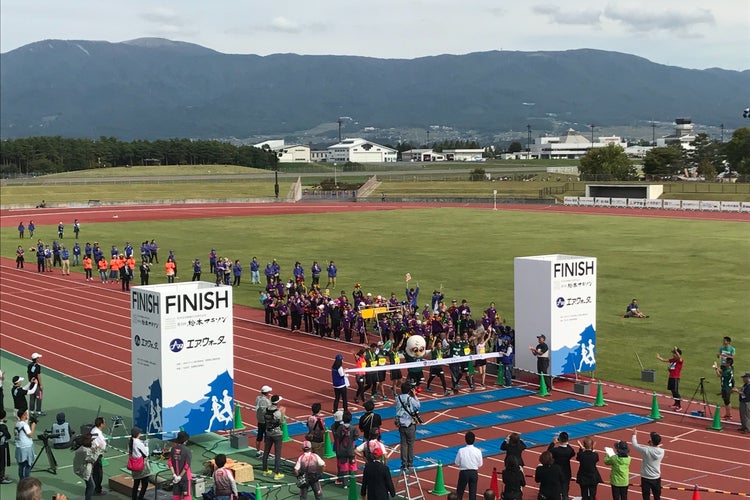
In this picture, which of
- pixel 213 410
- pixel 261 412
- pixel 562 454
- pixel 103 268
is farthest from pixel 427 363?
pixel 103 268

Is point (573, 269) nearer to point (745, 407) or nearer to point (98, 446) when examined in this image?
point (745, 407)

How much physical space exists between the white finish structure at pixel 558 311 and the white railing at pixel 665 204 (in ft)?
208

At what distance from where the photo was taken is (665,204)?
86.6 metres

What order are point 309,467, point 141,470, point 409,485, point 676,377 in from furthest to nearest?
point 676,377, point 409,485, point 141,470, point 309,467

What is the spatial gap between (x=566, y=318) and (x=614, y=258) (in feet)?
85.2

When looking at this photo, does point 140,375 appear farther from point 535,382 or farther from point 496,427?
point 535,382

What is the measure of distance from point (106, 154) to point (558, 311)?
535ft

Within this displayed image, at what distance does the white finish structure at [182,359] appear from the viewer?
60.1 feet

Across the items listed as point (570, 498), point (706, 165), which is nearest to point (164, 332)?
point (570, 498)

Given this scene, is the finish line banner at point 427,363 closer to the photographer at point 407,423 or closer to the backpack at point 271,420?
the backpack at point 271,420

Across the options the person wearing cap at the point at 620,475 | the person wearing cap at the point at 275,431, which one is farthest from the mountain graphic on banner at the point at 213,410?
the person wearing cap at the point at 620,475

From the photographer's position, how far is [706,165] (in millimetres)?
135000

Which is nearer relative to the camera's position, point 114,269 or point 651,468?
point 651,468

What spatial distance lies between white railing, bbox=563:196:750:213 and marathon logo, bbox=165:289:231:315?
7136 cm
